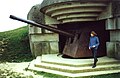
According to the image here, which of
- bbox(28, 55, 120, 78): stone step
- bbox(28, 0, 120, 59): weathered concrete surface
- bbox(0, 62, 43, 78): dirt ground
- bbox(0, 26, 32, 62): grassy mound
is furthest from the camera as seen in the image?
bbox(0, 26, 32, 62): grassy mound

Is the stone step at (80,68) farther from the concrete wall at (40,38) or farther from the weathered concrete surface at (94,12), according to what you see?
the concrete wall at (40,38)

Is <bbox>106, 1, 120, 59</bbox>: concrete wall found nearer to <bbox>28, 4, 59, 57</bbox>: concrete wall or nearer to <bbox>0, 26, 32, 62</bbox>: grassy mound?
<bbox>28, 4, 59, 57</bbox>: concrete wall

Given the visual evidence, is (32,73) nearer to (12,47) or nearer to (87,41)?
(87,41)

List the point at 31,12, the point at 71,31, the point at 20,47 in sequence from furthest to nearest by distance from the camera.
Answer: the point at 20,47 → the point at 31,12 → the point at 71,31

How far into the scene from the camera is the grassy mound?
1236cm

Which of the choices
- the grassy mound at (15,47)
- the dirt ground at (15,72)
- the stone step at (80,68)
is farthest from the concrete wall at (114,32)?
the grassy mound at (15,47)

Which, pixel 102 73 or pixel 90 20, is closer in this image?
pixel 102 73

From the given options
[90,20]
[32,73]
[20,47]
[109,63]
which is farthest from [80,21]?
[20,47]

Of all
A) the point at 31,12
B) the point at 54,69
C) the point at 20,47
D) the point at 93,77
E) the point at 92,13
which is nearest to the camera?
the point at 93,77

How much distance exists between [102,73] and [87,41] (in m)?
2.22

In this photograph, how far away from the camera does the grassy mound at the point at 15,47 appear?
12359 millimetres

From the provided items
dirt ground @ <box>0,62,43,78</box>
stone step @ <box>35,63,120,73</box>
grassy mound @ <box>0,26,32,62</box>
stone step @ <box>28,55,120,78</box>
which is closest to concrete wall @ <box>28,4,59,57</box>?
grassy mound @ <box>0,26,32,62</box>

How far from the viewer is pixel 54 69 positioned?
8789 millimetres

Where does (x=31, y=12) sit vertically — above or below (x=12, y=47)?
above
